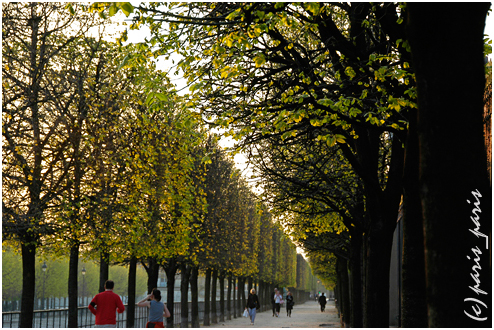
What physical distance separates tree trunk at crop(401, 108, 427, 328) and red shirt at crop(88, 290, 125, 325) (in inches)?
215

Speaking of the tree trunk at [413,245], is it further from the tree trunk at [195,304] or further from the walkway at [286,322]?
the walkway at [286,322]

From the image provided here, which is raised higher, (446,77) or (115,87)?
(115,87)

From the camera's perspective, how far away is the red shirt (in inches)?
420

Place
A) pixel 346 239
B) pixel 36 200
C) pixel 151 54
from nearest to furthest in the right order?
pixel 151 54
pixel 36 200
pixel 346 239

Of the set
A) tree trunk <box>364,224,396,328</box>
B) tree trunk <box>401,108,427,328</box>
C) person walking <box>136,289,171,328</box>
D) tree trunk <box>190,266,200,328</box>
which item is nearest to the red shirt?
person walking <box>136,289,171,328</box>

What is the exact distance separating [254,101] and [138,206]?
747 cm

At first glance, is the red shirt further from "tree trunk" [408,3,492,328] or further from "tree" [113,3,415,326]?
"tree trunk" [408,3,492,328]

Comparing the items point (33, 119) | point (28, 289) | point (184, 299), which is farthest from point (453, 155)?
point (184, 299)

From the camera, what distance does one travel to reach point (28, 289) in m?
15.4

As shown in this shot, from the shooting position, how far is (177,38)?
30.9 ft

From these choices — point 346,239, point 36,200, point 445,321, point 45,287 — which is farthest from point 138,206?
point 45,287

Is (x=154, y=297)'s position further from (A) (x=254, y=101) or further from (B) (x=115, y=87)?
(B) (x=115, y=87)

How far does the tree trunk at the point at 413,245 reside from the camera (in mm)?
8234

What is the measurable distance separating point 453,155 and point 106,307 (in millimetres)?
8300
